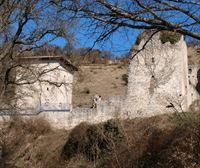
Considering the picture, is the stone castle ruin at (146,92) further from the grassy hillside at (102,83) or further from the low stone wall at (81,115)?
the grassy hillside at (102,83)

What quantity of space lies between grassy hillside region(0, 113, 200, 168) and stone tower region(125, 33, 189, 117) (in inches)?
160

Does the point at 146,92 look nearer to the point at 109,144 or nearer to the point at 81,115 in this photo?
the point at 81,115

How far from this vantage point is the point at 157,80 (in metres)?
26.5

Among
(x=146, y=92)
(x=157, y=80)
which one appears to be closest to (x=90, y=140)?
(x=146, y=92)

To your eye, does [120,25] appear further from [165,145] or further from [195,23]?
[165,145]

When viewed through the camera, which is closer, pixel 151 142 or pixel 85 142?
pixel 151 142

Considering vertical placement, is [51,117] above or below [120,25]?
below

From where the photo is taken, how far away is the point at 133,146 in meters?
12.4

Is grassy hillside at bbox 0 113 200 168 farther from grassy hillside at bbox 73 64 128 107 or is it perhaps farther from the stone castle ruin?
grassy hillside at bbox 73 64 128 107

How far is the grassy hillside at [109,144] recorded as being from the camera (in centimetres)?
1072

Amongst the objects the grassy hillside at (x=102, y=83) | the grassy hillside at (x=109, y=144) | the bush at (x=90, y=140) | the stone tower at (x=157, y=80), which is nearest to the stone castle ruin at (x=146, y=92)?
the stone tower at (x=157, y=80)

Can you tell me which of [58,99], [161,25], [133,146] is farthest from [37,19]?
[58,99]

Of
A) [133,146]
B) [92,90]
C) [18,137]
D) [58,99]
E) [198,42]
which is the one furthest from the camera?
[92,90]

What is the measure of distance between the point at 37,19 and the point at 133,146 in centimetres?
477
